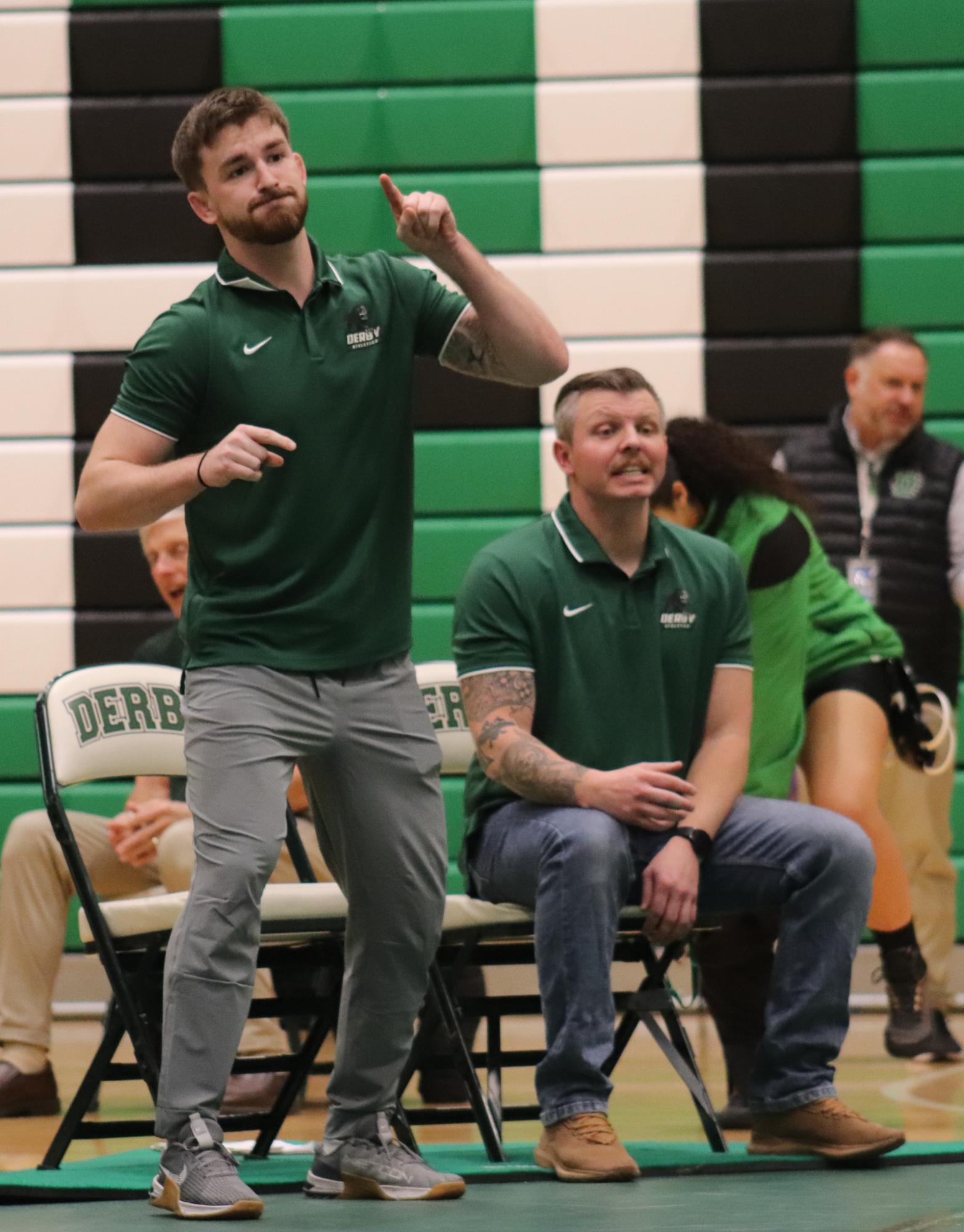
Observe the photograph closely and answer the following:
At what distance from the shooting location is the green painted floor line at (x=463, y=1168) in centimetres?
301

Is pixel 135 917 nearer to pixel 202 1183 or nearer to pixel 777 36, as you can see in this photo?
pixel 202 1183

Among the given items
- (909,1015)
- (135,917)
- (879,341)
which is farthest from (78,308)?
(909,1015)

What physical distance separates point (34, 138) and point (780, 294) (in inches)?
91.0

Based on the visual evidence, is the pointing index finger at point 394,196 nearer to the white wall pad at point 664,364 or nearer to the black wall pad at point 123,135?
the white wall pad at point 664,364

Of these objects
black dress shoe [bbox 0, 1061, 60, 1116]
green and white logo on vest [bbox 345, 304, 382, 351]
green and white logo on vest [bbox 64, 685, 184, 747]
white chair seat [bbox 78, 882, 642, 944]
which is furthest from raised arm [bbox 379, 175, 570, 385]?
black dress shoe [bbox 0, 1061, 60, 1116]

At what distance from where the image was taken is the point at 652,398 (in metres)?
3.51

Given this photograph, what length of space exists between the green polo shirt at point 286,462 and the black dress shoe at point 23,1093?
59.9 inches

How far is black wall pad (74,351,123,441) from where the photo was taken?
594 cm

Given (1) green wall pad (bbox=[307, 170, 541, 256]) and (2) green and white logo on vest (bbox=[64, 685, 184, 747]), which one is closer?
(2) green and white logo on vest (bbox=[64, 685, 184, 747])

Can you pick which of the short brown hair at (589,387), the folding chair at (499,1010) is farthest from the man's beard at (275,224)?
the folding chair at (499,1010)

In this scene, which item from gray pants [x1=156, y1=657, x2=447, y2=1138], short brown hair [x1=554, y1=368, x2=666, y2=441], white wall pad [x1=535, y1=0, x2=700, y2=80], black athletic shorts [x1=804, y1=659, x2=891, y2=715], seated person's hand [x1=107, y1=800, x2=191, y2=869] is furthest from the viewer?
white wall pad [x1=535, y1=0, x2=700, y2=80]

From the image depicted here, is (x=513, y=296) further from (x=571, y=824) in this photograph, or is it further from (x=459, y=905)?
(x=459, y=905)

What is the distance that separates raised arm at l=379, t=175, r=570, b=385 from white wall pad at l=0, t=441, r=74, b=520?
10.2ft

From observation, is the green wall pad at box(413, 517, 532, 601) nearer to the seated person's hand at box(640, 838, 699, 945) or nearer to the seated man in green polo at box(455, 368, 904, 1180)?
the seated man in green polo at box(455, 368, 904, 1180)
